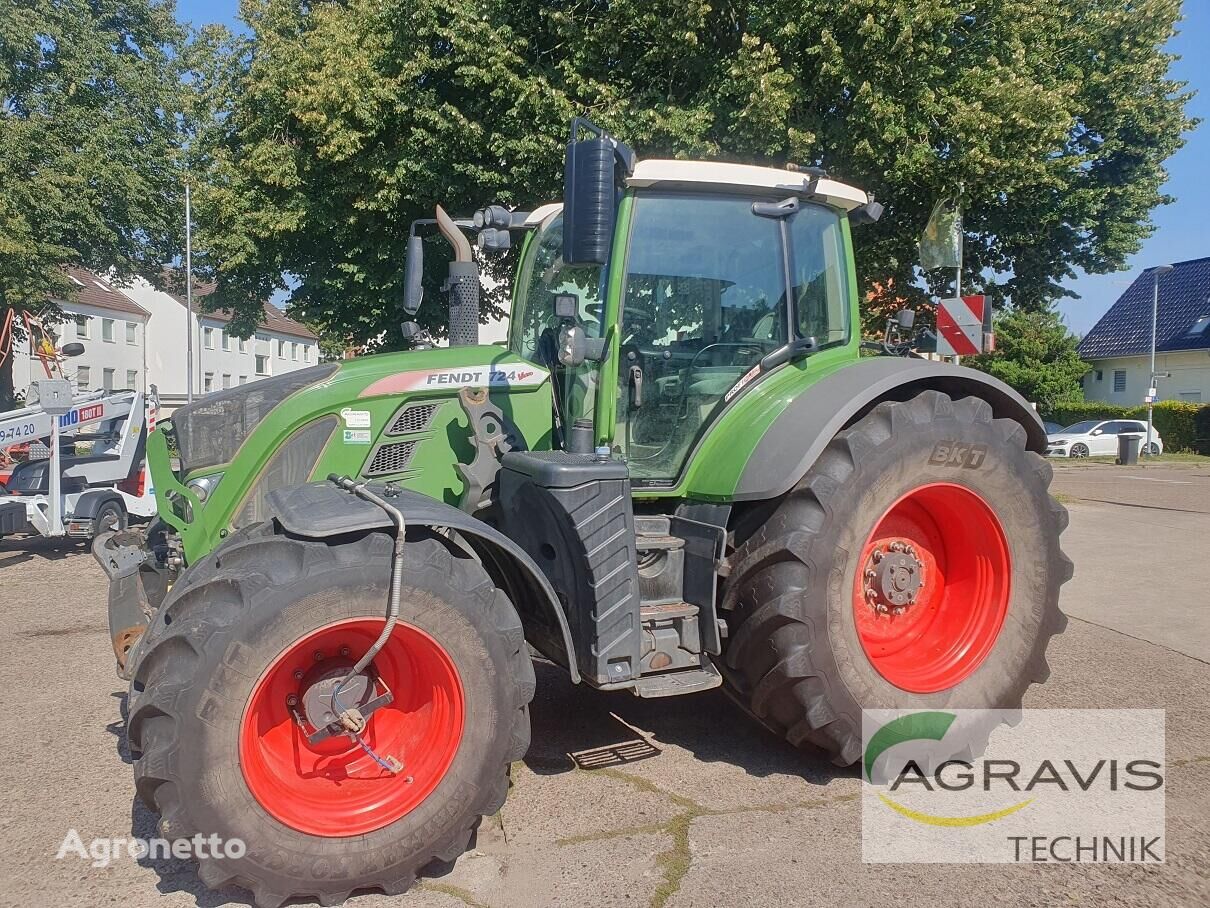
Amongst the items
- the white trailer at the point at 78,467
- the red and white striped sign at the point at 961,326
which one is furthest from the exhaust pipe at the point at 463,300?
the white trailer at the point at 78,467

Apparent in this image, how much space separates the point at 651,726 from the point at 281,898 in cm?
203

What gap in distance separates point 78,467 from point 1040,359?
101 feet

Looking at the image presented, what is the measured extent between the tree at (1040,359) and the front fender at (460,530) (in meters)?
30.7

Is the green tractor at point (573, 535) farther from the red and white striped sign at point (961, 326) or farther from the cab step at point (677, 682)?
the red and white striped sign at point (961, 326)

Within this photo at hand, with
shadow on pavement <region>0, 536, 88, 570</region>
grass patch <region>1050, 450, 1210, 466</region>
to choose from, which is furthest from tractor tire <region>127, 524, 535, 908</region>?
grass patch <region>1050, 450, 1210, 466</region>

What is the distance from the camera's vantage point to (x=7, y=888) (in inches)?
113

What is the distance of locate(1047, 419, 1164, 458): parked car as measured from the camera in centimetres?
2670

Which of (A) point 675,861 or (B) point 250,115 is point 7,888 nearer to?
(A) point 675,861

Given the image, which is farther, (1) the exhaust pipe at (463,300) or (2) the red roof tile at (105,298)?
(2) the red roof tile at (105,298)

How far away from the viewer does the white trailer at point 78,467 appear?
9.11 m

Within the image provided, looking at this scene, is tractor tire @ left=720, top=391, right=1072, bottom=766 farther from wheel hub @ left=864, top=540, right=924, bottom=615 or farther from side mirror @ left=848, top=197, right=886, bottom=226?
side mirror @ left=848, top=197, right=886, bottom=226

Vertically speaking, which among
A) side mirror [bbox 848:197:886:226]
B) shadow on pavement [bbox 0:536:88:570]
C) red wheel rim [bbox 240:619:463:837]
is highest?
side mirror [bbox 848:197:886:226]

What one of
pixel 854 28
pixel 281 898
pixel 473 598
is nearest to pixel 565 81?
pixel 854 28

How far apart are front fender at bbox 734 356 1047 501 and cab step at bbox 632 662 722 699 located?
2.28 ft
